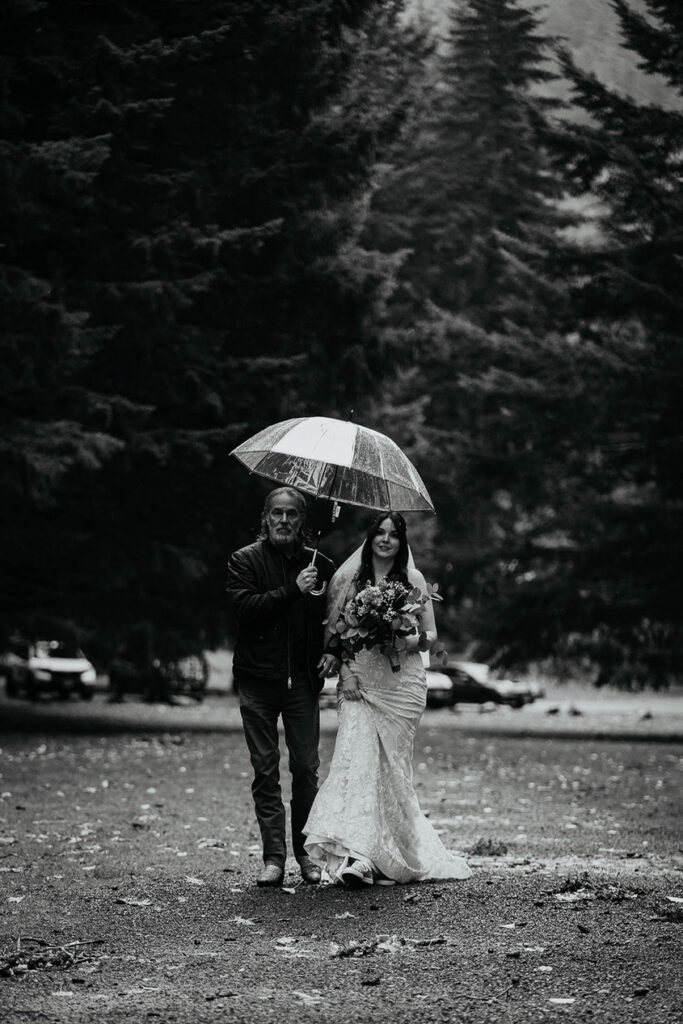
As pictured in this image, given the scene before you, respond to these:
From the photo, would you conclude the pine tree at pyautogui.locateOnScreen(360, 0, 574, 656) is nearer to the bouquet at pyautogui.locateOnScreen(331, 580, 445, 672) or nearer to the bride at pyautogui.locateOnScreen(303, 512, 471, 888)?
the bride at pyautogui.locateOnScreen(303, 512, 471, 888)

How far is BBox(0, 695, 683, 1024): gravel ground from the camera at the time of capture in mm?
4902

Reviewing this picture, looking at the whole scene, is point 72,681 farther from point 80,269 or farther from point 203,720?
point 80,269

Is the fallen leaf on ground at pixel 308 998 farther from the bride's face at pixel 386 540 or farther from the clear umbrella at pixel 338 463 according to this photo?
the bride's face at pixel 386 540

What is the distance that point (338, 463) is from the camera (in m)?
7.37

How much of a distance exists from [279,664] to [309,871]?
1.19 m

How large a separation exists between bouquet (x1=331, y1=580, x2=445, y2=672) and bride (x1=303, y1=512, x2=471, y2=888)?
6 centimetres

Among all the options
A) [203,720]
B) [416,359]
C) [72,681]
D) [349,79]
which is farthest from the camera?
[72,681]

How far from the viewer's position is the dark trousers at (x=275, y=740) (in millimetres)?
7512

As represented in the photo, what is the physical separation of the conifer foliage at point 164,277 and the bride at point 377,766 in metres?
8.32

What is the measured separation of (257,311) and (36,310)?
5.71 meters

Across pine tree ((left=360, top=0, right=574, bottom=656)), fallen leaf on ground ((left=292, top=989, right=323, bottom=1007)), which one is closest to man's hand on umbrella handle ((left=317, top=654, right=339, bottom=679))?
fallen leaf on ground ((left=292, top=989, right=323, bottom=1007))

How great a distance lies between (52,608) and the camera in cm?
2064

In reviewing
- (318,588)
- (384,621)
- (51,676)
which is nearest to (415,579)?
(384,621)

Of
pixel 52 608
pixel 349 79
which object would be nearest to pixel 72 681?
pixel 52 608
